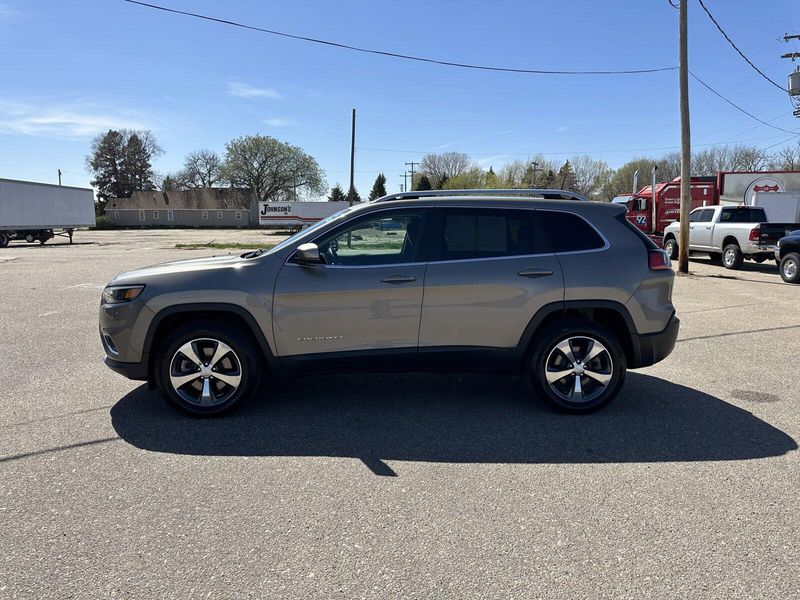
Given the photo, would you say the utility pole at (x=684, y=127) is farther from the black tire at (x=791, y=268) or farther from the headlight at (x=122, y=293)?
the headlight at (x=122, y=293)

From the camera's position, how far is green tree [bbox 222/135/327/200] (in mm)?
84000

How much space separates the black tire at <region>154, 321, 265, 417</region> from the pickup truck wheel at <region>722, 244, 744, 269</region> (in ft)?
56.2

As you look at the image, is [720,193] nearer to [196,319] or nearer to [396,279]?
[396,279]

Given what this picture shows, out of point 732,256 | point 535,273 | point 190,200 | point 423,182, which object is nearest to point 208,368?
point 535,273

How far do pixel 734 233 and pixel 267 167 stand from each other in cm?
7518

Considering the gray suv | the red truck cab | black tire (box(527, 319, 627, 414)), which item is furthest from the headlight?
the red truck cab

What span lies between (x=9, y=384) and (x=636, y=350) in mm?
5818

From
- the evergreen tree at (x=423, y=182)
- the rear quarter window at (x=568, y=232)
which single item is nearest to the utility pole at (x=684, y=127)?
the rear quarter window at (x=568, y=232)

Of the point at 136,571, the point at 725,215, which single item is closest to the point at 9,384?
the point at 136,571

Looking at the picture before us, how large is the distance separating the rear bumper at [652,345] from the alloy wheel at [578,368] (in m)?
0.28

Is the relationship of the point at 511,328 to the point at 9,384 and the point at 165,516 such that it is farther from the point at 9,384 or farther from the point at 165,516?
the point at 9,384

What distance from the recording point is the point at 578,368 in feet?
15.7

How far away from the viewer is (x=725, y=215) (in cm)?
1830

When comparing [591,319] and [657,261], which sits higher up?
[657,261]
